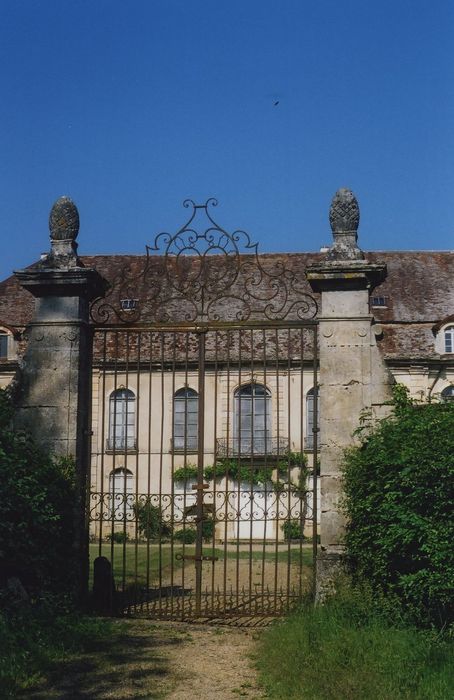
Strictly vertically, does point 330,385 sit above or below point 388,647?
above

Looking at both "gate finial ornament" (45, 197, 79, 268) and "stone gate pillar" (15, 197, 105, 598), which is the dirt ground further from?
"gate finial ornament" (45, 197, 79, 268)

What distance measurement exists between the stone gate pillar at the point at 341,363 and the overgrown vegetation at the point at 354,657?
1.05 meters

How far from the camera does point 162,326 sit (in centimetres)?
822

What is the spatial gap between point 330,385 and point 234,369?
47.6 ft

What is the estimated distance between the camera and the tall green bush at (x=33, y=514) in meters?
6.95

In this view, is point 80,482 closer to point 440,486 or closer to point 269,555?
point 440,486

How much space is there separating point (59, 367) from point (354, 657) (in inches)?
162

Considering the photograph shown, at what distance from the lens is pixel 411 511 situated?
21.4ft

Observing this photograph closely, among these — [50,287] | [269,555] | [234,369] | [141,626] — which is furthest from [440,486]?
[234,369]

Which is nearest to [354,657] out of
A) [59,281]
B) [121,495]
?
[59,281]

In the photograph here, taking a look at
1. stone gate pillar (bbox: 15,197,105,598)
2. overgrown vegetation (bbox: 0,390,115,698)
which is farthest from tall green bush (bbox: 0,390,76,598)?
stone gate pillar (bbox: 15,197,105,598)

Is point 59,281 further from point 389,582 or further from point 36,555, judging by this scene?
point 389,582

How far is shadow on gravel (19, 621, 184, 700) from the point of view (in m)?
5.32

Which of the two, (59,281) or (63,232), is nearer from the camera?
(59,281)
